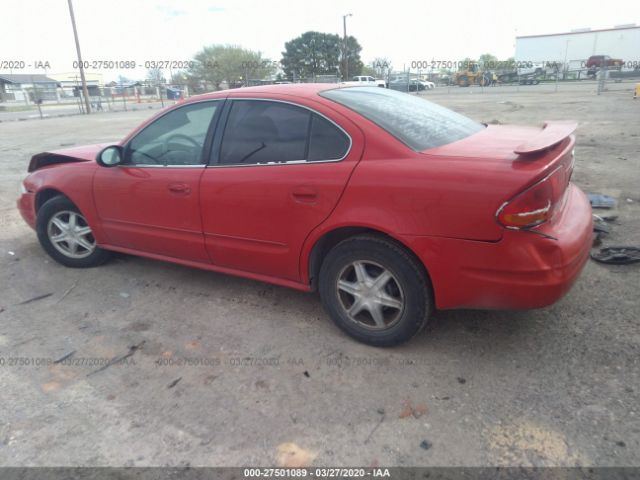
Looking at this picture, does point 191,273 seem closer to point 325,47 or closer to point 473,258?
point 473,258

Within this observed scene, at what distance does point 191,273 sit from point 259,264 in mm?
1201

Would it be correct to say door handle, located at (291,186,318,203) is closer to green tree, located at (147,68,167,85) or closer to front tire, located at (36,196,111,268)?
front tire, located at (36,196,111,268)

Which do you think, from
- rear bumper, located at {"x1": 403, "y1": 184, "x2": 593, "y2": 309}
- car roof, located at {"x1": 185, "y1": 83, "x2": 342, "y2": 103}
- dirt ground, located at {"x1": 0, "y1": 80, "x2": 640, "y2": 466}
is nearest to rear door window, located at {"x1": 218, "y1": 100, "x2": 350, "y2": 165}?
car roof, located at {"x1": 185, "y1": 83, "x2": 342, "y2": 103}

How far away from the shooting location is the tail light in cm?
233

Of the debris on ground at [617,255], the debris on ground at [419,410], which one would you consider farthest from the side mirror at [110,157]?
the debris on ground at [617,255]

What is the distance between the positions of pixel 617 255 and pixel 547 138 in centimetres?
177

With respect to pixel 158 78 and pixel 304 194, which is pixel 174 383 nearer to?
pixel 304 194

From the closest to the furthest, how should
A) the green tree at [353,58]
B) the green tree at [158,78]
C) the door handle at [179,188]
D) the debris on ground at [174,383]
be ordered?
the debris on ground at [174,383]
the door handle at [179,188]
the green tree at [158,78]
the green tree at [353,58]

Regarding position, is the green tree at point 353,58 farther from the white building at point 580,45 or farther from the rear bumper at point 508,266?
the rear bumper at point 508,266

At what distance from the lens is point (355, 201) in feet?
8.96

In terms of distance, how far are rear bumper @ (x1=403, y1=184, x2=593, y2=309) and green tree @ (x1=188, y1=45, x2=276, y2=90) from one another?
Result: 2077 inches

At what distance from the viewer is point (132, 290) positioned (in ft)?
12.9

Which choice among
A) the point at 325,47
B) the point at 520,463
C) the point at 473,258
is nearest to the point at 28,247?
the point at 473,258

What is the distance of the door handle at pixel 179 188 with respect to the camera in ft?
11.2
